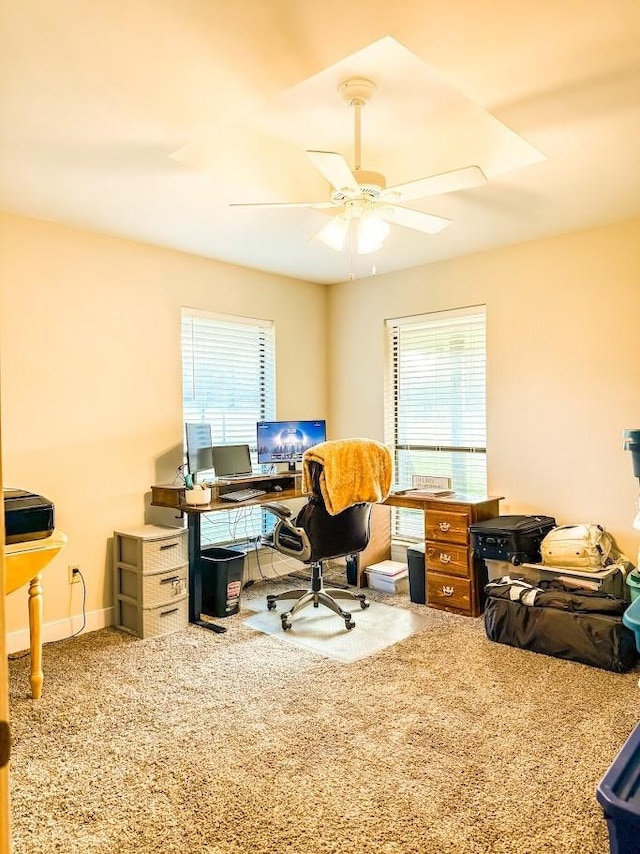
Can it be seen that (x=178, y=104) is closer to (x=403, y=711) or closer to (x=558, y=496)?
(x=403, y=711)

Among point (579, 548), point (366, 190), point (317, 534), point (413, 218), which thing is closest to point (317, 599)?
point (317, 534)

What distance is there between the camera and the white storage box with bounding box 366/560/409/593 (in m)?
4.54

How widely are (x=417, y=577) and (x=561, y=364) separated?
1.82m

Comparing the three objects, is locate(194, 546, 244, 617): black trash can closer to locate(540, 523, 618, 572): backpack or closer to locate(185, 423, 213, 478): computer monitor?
locate(185, 423, 213, 478): computer monitor

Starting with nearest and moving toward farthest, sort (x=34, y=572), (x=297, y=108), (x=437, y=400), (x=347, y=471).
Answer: (x=297, y=108)
(x=34, y=572)
(x=347, y=471)
(x=437, y=400)

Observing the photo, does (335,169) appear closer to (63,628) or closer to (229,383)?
(229,383)

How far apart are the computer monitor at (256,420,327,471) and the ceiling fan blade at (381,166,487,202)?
2371 millimetres

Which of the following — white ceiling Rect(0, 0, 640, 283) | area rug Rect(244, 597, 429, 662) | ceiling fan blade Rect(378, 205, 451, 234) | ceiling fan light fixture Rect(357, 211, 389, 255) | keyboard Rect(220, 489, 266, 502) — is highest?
white ceiling Rect(0, 0, 640, 283)

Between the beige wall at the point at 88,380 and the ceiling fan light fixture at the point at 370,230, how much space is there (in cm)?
184

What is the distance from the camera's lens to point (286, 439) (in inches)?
184

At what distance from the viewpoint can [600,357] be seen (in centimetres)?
388

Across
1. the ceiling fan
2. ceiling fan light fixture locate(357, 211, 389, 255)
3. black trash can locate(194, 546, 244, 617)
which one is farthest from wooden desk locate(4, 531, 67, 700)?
ceiling fan light fixture locate(357, 211, 389, 255)

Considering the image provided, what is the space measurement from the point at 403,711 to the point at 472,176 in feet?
7.62

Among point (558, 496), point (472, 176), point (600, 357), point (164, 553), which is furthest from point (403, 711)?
point (600, 357)
